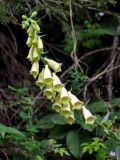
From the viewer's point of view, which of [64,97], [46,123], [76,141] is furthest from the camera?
[46,123]

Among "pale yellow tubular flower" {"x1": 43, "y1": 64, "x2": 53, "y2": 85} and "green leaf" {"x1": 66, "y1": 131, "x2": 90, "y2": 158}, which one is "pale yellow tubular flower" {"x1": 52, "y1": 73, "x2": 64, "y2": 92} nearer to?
"pale yellow tubular flower" {"x1": 43, "y1": 64, "x2": 53, "y2": 85}

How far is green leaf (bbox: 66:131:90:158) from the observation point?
8.11 feet

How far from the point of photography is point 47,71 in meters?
1.47

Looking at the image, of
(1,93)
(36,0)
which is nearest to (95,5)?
(36,0)

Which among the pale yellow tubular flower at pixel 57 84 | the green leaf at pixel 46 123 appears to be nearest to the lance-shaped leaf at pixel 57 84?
the pale yellow tubular flower at pixel 57 84

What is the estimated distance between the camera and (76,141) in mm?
2549

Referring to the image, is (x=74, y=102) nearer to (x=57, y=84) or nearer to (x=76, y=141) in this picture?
(x=57, y=84)

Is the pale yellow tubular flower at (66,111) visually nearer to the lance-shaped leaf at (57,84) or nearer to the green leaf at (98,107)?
the lance-shaped leaf at (57,84)

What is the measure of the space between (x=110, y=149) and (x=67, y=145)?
426mm

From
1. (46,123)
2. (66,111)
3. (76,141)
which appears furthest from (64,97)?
(46,123)

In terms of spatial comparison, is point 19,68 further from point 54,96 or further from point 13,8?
point 54,96

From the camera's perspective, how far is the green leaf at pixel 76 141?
2473mm

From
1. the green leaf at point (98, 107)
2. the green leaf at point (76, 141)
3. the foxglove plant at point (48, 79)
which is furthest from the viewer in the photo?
the green leaf at point (98, 107)

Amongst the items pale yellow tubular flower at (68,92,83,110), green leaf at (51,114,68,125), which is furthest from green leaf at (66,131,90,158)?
pale yellow tubular flower at (68,92,83,110)
